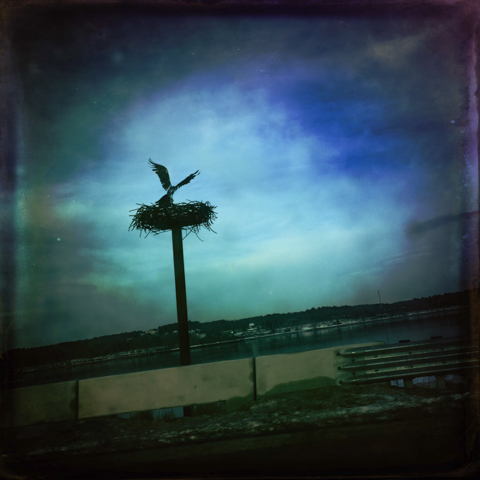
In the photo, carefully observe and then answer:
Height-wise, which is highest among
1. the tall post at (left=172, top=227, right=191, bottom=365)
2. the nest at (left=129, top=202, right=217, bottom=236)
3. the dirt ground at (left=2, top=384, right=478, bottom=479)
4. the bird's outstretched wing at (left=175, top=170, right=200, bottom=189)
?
the bird's outstretched wing at (left=175, top=170, right=200, bottom=189)

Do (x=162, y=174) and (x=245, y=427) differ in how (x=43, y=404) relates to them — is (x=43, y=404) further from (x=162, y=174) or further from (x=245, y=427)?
(x=162, y=174)

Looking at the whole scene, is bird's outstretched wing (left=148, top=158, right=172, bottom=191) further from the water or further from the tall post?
the water

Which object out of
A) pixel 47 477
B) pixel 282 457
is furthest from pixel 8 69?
pixel 282 457

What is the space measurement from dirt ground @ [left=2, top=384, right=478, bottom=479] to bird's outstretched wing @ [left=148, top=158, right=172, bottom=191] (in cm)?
422

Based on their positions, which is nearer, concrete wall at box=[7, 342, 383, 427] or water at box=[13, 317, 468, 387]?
concrete wall at box=[7, 342, 383, 427]

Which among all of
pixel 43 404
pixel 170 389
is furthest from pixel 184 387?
pixel 43 404

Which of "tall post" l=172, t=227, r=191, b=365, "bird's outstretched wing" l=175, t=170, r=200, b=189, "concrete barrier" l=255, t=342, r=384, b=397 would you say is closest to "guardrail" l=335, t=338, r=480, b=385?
"concrete barrier" l=255, t=342, r=384, b=397

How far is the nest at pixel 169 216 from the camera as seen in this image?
717cm

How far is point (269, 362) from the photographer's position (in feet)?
19.6

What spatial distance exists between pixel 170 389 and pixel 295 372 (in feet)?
6.56

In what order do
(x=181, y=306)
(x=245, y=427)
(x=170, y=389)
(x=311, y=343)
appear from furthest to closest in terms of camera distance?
(x=311, y=343)
(x=181, y=306)
(x=170, y=389)
(x=245, y=427)

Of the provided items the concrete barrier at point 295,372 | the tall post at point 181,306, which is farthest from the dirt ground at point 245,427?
the tall post at point 181,306

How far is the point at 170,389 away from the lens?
589 centimetres

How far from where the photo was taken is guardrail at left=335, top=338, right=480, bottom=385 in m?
5.34
